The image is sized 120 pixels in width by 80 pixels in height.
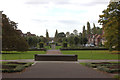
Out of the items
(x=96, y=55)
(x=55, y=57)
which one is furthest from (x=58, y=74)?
(x=96, y=55)

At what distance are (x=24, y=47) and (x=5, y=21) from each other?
41.4ft

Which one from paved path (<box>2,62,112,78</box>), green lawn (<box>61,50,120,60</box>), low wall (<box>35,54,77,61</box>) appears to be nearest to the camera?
paved path (<box>2,62,112,78</box>)

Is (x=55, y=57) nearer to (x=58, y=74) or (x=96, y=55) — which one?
(x=96, y=55)

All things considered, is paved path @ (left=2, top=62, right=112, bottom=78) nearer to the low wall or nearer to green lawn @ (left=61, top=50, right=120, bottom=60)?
the low wall

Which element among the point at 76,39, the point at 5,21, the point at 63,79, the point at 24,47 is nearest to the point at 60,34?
the point at 76,39

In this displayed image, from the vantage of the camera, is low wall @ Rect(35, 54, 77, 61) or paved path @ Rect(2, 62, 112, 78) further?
low wall @ Rect(35, 54, 77, 61)

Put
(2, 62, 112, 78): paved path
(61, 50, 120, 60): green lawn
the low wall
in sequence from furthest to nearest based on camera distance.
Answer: (61, 50, 120, 60): green lawn, the low wall, (2, 62, 112, 78): paved path

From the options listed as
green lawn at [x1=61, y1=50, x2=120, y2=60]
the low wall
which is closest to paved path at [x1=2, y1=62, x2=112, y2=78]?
the low wall

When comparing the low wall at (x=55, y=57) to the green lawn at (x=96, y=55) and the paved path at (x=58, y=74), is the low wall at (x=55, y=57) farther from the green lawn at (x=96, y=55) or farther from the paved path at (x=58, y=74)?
the paved path at (x=58, y=74)

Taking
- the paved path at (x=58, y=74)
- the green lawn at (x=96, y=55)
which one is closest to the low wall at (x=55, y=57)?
the green lawn at (x=96, y=55)

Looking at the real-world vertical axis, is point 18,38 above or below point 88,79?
above

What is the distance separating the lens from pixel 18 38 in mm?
48688

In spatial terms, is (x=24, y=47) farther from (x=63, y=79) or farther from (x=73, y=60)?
(x=63, y=79)

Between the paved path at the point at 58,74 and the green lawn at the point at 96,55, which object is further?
the green lawn at the point at 96,55
